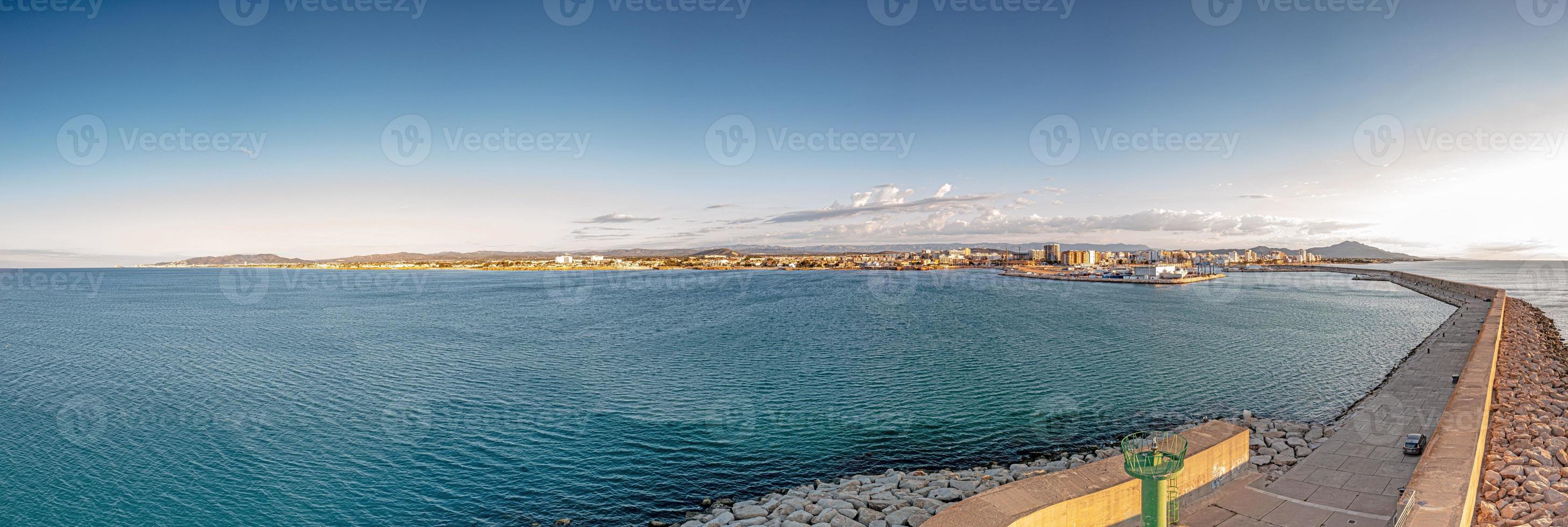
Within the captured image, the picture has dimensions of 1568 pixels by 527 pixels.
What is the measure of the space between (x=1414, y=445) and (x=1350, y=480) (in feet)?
7.49

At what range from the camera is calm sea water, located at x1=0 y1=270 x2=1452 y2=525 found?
12148 millimetres

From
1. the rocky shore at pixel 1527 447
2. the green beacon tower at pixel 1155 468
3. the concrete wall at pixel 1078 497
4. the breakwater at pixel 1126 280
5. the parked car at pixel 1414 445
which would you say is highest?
the green beacon tower at pixel 1155 468

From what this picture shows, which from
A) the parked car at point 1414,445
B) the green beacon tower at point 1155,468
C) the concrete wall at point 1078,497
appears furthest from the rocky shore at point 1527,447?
the green beacon tower at point 1155,468

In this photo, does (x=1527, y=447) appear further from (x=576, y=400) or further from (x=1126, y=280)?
(x=1126, y=280)

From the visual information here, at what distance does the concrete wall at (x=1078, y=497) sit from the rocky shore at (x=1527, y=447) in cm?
337

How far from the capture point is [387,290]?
83375 mm

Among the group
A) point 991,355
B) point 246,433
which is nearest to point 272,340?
point 246,433

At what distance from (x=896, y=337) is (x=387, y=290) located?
77.4 metres

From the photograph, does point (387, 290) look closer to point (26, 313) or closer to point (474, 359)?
point (26, 313)

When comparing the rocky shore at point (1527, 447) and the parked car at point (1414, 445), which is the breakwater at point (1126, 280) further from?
the parked car at point (1414, 445)

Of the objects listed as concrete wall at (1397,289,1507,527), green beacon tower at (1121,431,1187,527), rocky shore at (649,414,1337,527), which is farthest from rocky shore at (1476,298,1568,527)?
green beacon tower at (1121,431,1187,527)

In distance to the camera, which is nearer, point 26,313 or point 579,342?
point 579,342

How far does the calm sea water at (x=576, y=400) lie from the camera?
12.1 metres

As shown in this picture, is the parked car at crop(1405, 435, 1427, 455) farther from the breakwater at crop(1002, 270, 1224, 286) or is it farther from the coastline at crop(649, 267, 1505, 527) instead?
the breakwater at crop(1002, 270, 1224, 286)
